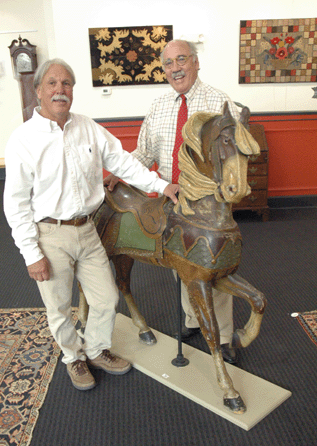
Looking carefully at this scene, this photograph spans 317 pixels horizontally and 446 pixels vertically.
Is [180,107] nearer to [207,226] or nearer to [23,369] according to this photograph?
[207,226]

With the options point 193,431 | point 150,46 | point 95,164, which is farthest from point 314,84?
point 193,431

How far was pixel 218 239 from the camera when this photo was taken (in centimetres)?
182

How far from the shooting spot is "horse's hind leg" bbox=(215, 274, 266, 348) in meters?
1.92

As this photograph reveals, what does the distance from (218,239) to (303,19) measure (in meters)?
4.49

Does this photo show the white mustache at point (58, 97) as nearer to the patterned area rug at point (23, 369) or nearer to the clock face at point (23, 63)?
the patterned area rug at point (23, 369)

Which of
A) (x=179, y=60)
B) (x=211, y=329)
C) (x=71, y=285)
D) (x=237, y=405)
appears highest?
(x=179, y=60)

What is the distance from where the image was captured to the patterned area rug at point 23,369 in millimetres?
2010

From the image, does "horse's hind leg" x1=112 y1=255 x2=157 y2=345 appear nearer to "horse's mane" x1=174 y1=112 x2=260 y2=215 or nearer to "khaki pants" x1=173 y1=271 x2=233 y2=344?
"khaki pants" x1=173 y1=271 x2=233 y2=344

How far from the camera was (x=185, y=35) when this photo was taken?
16.4ft

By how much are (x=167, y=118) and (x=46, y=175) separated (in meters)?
0.87

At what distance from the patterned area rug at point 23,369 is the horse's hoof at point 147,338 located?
0.54 meters

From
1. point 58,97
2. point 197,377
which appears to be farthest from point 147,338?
point 58,97

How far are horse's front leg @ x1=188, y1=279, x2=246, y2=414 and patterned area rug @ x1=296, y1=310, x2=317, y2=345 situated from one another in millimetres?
897

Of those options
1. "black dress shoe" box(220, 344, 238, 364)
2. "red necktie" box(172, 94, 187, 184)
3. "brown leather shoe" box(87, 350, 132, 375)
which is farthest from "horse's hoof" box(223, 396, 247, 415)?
"red necktie" box(172, 94, 187, 184)
